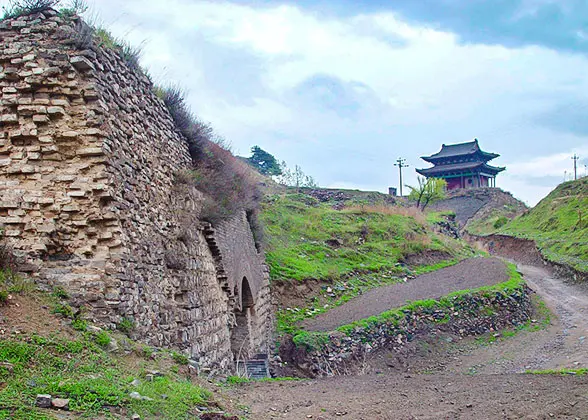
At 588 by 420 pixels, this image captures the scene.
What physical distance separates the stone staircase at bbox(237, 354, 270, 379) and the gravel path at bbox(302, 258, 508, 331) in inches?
112

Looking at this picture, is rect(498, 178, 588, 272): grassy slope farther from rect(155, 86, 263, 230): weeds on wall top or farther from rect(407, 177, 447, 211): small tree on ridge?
rect(155, 86, 263, 230): weeds on wall top

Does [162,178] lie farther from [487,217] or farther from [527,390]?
[487,217]

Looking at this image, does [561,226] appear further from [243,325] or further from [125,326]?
[125,326]

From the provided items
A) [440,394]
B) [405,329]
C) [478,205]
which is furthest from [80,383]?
[478,205]

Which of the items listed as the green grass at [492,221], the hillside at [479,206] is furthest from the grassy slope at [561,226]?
the hillside at [479,206]

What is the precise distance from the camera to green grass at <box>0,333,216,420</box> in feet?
12.8

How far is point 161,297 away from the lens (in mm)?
7348

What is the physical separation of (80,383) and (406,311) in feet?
36.4

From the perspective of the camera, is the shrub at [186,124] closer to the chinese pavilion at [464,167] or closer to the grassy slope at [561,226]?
the grassy slope at [561,226]

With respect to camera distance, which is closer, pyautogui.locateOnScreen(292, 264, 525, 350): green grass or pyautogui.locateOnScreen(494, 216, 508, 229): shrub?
pyautogui.locateOnScreen(292, 264, 525, 350): green grass

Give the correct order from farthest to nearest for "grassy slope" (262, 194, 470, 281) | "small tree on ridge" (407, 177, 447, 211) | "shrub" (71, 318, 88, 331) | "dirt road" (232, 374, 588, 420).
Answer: "small tree on ridge" (407, 177, 447, 211) → "grassy slope" (262, 194, 470, 281) → "dirt road" (232, 374, 588, 420) → "shrub" (71, 318, 88, 331)

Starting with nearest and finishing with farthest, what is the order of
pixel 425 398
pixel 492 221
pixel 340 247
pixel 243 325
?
pixel 425 398, pixel 243 325, pixel 340 247, pixel 492 221

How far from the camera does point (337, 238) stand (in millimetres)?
22047

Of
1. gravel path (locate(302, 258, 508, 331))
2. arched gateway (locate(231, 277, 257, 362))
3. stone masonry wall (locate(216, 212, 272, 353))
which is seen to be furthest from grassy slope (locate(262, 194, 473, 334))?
arched gateway (locate(231, 277, 257, 362))
